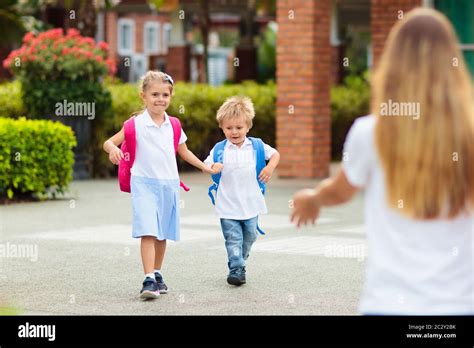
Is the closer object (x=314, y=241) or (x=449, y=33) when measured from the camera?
(x=449, y=33)

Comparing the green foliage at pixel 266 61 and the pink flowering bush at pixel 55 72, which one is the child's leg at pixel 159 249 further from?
the green foliage at pixel 266 61

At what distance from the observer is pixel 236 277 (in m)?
8.36

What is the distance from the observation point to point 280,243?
10.9m

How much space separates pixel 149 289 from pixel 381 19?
1357 centimetres

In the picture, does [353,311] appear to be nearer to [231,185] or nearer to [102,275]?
[231,185]

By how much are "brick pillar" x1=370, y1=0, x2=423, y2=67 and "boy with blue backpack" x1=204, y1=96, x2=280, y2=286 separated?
39.8 ft

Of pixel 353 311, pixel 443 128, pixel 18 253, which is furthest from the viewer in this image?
pixel 18 253

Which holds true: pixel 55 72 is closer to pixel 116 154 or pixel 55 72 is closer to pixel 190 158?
pixel 190 158

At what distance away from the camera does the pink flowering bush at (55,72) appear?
18.5 m

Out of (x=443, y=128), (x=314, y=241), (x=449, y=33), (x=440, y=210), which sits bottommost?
(x=314, y=241)

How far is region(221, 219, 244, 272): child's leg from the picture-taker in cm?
842

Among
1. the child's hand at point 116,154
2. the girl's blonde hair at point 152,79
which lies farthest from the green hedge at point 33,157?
the child's hand at point 116,154
